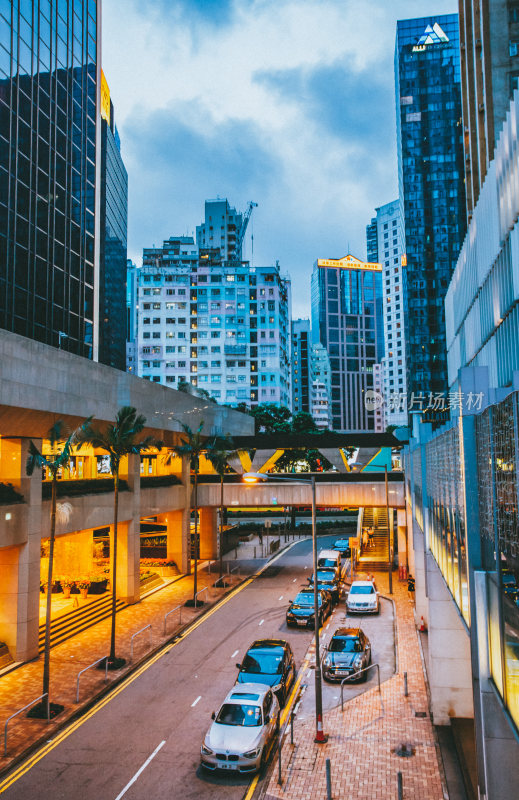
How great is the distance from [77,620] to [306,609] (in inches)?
473

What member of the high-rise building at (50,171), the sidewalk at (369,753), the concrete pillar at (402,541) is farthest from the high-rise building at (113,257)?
the sidewalk at (369,753)

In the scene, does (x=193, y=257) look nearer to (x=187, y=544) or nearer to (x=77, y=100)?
(x=77, y=100)

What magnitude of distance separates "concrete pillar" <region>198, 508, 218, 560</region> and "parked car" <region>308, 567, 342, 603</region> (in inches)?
574

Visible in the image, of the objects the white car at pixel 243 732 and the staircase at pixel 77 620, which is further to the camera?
the staircase at pixel 77 620

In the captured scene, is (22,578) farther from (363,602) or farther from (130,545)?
(363,602)

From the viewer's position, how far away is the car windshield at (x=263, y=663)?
70.4 ft

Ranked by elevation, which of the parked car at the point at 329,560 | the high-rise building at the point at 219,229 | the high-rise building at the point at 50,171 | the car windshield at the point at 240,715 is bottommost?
the car windshield at the point at 240,715

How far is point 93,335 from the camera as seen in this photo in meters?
53.7

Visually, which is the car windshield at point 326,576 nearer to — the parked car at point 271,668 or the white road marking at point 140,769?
the parked car at point 271,668

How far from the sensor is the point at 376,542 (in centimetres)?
5372

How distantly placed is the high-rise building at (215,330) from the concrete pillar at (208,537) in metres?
63.0

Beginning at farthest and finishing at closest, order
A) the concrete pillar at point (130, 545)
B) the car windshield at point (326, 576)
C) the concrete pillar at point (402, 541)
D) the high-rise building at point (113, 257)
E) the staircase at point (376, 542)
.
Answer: the high-rise building at point (113, 257), the staircase at point (376, 542), the concrete pillar at point (402, 541), the car windshield at point (326, 576), the concrete pillar at point (130, 545)

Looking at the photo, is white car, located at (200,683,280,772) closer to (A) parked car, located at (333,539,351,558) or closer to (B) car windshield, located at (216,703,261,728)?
(B) car windshield, located at (216,703,261,728)

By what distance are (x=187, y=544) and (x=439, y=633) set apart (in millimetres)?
30871
